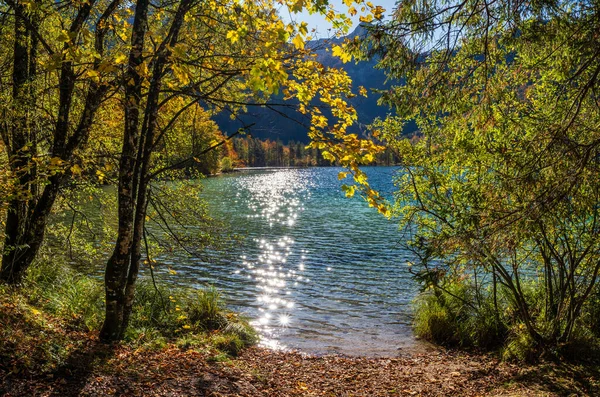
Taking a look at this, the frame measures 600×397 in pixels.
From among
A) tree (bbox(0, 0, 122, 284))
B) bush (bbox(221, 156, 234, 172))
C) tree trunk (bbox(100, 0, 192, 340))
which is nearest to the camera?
tree trunk (bbox(100, 0, 192, 340))

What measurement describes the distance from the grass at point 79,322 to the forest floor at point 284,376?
0.27 m

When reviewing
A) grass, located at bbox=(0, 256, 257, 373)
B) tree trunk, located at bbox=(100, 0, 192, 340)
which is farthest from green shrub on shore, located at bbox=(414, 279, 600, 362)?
tree trunk, located at bbox=(100, 0, 192, 340)

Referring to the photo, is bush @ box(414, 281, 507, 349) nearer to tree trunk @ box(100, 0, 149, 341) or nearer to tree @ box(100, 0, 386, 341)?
tree @ box(100, 0, 386, 341)

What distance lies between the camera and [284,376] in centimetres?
855

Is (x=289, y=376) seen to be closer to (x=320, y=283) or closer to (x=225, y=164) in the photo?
(x=320, y=283)

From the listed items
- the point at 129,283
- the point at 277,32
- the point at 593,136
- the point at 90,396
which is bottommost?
the point at 90,396

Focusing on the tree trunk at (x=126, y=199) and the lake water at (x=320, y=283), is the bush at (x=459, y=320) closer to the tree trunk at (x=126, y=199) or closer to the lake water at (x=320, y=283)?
the lake water at (x=320, y=283)

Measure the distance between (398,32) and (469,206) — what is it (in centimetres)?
514

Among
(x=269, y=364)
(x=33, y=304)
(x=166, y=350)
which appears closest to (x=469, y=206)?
(x=269, y=364)

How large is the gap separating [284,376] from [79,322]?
13.6 ft

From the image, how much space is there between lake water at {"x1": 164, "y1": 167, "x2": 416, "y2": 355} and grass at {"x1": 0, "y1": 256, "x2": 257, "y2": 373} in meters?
1.88

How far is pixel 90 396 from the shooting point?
549cm

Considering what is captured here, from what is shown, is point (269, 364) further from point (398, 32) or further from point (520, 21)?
point (520, 21)

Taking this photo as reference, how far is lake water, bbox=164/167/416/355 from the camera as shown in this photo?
12562mm
